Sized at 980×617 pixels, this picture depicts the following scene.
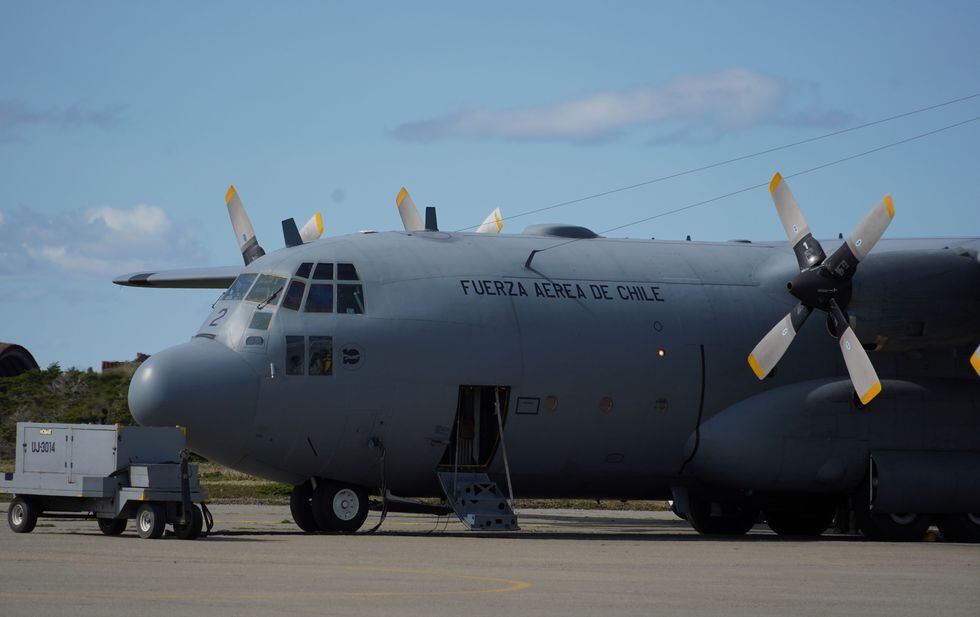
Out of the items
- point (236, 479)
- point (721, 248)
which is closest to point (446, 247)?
point (721, 248)

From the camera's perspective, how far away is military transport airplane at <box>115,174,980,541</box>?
67.9 ft

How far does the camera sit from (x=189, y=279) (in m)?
28.2

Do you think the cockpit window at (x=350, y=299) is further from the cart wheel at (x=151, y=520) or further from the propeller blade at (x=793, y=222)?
the propeller blade at (x=793, y=222)

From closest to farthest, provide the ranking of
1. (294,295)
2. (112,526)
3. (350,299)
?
(112,526) < (294,295) < (350,299)

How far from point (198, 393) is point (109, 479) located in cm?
174

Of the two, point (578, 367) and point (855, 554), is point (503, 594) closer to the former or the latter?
point (855, 554)

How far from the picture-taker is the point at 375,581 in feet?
42.9

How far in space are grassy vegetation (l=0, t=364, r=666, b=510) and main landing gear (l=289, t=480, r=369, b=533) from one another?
1245 centimetres

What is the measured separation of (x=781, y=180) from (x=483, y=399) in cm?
598

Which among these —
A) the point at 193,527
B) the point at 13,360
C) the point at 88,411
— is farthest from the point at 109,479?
the point at 13,360

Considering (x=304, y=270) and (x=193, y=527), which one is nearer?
(x=193, y=527)

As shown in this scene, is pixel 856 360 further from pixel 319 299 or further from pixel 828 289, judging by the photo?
pixel 319 299

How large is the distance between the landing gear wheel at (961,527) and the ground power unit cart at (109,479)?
40.3 feet

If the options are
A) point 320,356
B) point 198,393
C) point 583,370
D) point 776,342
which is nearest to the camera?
point 198,393
